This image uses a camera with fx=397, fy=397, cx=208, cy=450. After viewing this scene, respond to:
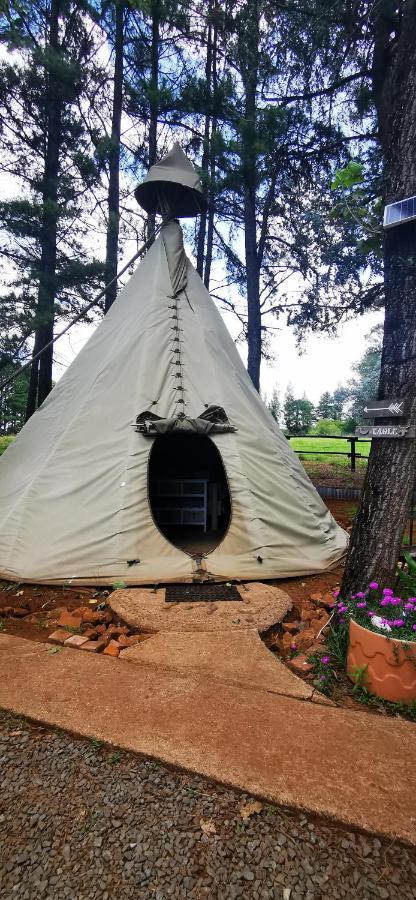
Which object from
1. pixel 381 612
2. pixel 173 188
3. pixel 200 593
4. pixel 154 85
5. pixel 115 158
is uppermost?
pixel 154 85

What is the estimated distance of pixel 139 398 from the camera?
4.31 metres

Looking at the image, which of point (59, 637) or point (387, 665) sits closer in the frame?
point (387, 665)

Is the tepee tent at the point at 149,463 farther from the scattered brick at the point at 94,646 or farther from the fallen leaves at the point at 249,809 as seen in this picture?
the fallen leaves at the point at 249,809

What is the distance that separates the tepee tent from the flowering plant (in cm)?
136

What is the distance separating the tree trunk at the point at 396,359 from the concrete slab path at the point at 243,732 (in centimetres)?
103

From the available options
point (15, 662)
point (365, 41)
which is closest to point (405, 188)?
point (365, 41)

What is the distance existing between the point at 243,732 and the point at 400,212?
291 cm

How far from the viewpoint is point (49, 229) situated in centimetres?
738

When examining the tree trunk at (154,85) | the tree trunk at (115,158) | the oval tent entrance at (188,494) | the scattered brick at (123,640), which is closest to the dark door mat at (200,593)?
the scattered brick at (123,640)

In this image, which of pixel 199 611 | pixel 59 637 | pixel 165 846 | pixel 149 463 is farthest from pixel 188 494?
pixel 165 846

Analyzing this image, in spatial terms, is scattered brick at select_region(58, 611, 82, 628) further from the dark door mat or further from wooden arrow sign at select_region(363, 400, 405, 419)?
wooden arrow sign at select_region(363, 400, 405, 419)

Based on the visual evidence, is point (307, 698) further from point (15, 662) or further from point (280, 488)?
point (280, 488)

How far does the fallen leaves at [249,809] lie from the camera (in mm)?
1239

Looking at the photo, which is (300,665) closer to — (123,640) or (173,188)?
(123,640)
